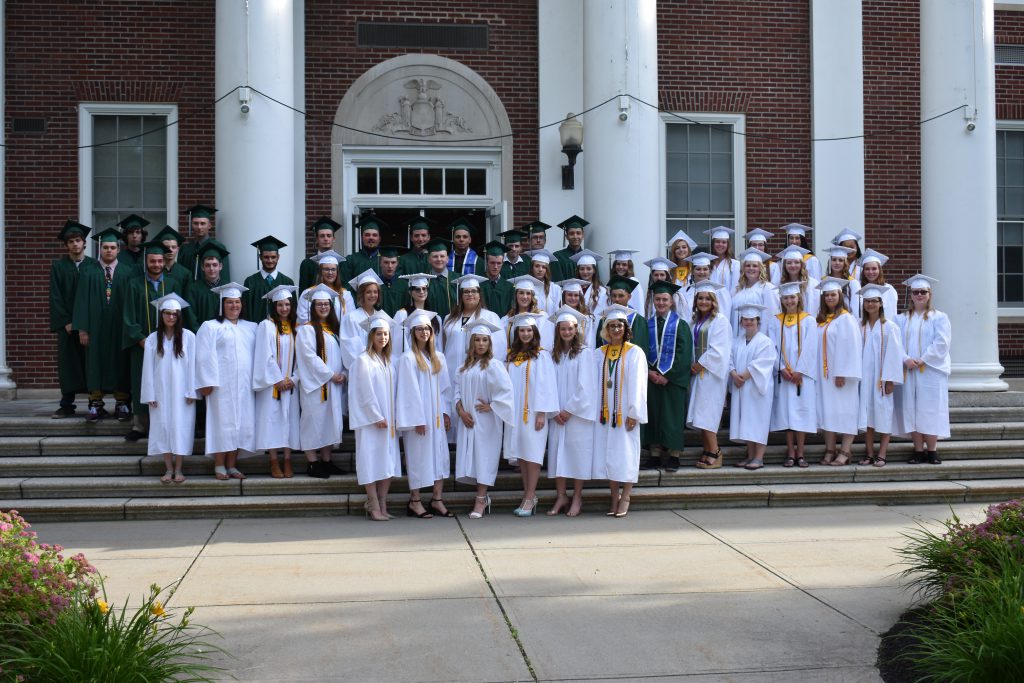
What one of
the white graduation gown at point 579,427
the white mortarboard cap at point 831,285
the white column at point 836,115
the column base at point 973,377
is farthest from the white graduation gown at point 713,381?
the white column at point 836,115

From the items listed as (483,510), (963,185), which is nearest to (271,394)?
(483,510)

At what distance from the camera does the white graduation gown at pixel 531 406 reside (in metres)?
9.42

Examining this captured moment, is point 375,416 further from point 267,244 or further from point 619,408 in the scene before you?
point 267,244

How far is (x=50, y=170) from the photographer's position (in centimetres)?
1416

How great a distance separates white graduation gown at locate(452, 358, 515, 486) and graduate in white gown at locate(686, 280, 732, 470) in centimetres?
218

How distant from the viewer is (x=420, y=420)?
30.4 ft

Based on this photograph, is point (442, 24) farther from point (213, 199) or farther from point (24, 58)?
point (24, 58)

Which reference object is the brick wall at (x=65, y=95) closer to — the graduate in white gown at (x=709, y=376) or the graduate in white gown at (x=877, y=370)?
the graduate in white gown at (x=709, y=376)

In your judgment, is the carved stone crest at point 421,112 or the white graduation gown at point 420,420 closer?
the white graduation gown at point 420,420

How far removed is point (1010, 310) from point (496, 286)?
9.14 m

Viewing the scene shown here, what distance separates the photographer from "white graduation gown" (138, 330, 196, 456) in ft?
31.9

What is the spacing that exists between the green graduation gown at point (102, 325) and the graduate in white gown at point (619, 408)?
4831mm

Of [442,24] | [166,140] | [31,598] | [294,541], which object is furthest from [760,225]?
[31,598]

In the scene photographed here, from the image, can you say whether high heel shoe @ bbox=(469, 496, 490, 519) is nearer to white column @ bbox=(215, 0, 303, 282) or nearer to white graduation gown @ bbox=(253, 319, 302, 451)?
white graduation gown @ bbox=(253, 319, 302, 451)
